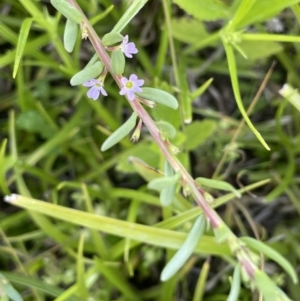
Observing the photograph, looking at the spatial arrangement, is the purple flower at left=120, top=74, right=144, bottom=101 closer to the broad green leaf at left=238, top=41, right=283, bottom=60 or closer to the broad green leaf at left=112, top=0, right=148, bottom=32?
the broad green leaf at left=112, top=0, right=148, bottom=32

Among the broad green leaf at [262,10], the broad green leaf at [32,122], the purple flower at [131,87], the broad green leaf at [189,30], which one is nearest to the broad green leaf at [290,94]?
the broad green leaf at [262,10]

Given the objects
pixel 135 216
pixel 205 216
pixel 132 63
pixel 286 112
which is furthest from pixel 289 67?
pixel 205 216

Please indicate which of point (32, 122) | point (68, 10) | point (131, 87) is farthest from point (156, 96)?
point (32, 122)

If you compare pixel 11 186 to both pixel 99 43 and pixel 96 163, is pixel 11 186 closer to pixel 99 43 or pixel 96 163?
pixel 96 163

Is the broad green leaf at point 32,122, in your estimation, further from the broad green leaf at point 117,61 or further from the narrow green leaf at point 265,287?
the narrow green leaf at point 265,287

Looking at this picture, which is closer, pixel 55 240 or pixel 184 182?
pixel 184 182

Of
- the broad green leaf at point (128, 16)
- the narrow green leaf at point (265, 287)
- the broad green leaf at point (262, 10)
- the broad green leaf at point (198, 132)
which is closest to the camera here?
the narrow green leaf at point (265, 287)
